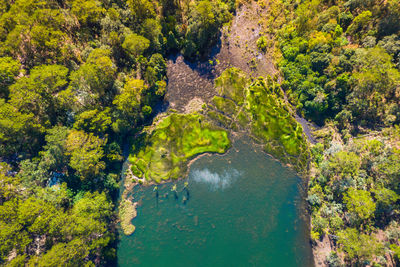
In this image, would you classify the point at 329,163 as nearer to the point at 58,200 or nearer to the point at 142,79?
the point at 142,79

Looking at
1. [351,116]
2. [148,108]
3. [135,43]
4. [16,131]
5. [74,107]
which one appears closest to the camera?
[16,131]

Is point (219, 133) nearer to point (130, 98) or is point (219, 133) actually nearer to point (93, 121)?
point (130, 98)

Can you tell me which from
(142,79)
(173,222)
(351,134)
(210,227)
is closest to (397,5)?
(351,134)

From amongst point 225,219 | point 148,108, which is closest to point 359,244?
point 225,219

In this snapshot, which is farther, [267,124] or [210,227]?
[267,124]

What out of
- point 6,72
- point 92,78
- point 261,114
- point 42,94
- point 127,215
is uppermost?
point 6,72

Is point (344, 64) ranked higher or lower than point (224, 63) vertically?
lower
